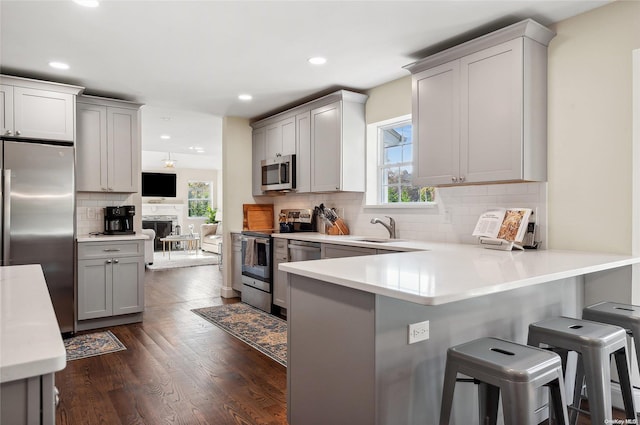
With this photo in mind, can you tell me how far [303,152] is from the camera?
485 centimetres

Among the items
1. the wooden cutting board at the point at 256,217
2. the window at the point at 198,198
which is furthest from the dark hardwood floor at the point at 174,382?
the window at the point at 198,198

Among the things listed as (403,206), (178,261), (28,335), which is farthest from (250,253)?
(178,261)

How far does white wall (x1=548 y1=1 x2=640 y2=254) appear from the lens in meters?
2.50

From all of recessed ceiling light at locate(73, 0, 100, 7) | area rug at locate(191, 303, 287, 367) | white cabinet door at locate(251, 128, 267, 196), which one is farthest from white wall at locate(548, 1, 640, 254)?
white cabinet door at locate(251, 128, 267, 196)

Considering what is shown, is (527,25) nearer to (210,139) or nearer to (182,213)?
(210,139)

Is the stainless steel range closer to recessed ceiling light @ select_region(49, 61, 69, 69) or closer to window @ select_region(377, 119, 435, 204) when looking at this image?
window @ select_region(377, 119, 435, 204)

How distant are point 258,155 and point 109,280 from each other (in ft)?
8.07

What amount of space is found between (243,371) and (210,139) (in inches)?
218

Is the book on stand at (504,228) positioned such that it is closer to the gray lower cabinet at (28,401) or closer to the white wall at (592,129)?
the white wall at (592,129)

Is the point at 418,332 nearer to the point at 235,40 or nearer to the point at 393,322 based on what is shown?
the point at 393,322

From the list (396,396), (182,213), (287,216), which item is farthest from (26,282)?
(182,213)

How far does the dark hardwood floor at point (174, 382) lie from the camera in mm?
2406

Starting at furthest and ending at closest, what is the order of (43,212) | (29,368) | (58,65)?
(43,212)
(58,65)
(29,368)

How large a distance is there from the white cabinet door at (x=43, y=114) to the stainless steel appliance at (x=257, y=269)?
2148 millimetres
